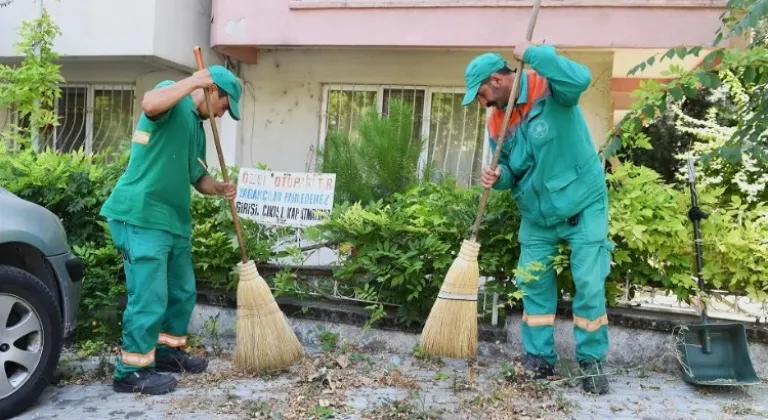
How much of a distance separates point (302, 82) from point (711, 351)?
4901 millimetres

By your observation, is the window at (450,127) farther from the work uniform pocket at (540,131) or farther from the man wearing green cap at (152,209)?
the man wearing green cap at (152,209)

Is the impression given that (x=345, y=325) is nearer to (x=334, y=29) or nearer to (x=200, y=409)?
(x=200, y=409)

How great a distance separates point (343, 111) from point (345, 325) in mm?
3308

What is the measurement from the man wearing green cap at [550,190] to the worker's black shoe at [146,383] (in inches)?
77.6

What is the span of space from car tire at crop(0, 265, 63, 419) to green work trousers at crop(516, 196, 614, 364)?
2.44 m

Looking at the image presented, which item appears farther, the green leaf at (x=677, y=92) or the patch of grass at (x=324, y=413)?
the green leaf at (x=677, y=92)

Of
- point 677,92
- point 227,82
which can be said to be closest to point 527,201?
point 677,92

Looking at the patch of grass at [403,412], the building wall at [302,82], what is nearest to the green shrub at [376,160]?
the building wall at [302,82]

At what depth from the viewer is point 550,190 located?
313 cm

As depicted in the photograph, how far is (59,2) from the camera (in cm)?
645

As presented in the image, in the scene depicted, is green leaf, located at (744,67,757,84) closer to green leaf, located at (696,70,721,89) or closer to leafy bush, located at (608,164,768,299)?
green leaf, located at (696,70,721,89)

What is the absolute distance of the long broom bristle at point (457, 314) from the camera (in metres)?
3.25

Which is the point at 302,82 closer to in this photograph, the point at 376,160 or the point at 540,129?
the point at 376,160

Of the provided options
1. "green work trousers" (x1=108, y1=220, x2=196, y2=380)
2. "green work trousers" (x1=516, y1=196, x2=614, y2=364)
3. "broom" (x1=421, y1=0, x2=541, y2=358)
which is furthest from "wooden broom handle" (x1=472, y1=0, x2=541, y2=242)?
"green work trousers" (x1=108, y1=220, x2=196, y2=380)
